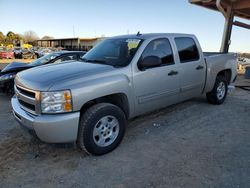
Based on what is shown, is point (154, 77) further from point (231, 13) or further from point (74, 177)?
point (231, 13)

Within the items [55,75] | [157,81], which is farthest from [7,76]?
[157,81]

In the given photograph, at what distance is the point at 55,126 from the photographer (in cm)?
330

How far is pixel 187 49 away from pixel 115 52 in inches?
68.4

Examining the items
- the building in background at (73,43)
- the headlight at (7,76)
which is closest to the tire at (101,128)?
the headlight at (7,76)

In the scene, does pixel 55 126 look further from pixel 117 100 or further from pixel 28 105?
pixel 117 100

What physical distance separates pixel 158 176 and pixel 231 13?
10926 mm

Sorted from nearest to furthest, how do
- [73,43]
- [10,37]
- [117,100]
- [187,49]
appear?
[117,100] < [187,49] < [73,43] < [10,37]

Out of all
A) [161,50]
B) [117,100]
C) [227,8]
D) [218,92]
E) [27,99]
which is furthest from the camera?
[227,8]

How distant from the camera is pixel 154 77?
177 inches

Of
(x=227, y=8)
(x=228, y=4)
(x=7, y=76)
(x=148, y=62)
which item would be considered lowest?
(x=7, y=76)

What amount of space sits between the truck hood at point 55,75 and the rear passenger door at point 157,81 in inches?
26.4

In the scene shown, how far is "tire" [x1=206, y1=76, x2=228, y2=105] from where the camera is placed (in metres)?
6.46

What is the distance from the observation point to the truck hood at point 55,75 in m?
3.47

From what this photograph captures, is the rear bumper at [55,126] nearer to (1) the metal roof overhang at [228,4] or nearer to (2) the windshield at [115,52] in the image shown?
(2) the windshield at [115,52]
